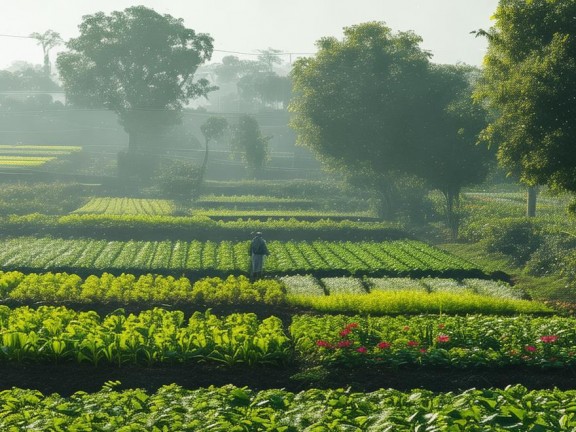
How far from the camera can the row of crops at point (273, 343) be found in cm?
1498

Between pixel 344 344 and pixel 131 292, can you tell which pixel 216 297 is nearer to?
pixel 131 292

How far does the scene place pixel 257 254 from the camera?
88.1ft

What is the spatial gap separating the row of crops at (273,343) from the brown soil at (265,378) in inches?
8.7

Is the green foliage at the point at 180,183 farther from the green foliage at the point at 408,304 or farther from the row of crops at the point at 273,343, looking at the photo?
the row of crops at the point at 273,343

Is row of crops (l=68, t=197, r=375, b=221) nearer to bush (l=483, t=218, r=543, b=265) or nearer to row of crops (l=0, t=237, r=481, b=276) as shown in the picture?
row of crops (l=0, t=237, r=481, b=276)

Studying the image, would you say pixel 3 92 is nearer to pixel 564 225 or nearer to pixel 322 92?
pixel 322 92

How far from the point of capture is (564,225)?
1517 inches

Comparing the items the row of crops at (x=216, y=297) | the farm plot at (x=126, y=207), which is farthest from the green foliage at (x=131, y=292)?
the farm plot at (x=126, y=207)

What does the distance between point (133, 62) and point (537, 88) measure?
62.2m

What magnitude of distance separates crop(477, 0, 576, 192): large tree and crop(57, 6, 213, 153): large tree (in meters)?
57.0

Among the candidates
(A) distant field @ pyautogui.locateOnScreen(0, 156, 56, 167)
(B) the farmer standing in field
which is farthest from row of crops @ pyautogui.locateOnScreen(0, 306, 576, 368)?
(A) distant field @ pyautogui.locateOnScreen(0, 156, 56, 167)

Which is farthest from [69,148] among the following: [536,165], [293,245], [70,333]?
[70,333]

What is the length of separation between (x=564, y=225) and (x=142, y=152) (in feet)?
182

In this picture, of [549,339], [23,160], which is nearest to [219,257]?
[549,339]
